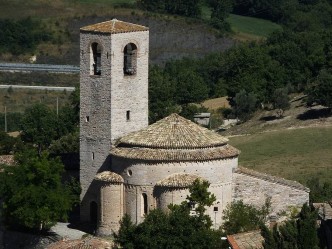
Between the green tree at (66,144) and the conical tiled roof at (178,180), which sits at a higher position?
the conical tiled roof at (178,180)

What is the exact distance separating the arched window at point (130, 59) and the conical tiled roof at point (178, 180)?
19.4 feet

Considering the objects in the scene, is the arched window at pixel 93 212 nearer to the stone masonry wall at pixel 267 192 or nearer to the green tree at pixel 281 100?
the stone masonry wall at pixel 267 192

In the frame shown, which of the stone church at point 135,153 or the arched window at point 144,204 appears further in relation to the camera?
the arched window at point 144,204

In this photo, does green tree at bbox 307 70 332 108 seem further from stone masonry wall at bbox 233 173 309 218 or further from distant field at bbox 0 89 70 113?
stone masonry wall at bbox 233 173 309 218

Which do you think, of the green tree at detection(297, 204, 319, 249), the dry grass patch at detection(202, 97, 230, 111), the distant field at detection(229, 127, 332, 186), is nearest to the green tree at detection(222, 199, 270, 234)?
the green tree at detection(297, 204, 319, 249)

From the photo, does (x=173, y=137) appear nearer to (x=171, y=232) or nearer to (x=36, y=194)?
(x=36, y=194)

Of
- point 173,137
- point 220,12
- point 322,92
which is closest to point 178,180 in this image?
point 173,137

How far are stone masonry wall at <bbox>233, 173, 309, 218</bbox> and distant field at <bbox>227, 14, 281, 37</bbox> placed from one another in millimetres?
80544

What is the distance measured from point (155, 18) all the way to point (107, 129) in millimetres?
80824

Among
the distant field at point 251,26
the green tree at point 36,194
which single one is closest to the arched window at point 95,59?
the green tree at point 36,194

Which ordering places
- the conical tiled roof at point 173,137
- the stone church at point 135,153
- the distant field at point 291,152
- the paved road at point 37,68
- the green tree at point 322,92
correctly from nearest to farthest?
the stone church at point 135,153
the conical tiled roof at point 173,137
the distant field at point 291,152
the green tree at point 322,92
the paved road at point 37,68

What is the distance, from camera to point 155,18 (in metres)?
159

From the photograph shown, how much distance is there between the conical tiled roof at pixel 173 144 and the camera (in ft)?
248

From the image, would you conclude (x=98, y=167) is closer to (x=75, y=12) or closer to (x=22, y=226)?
(x=22, y=226)
